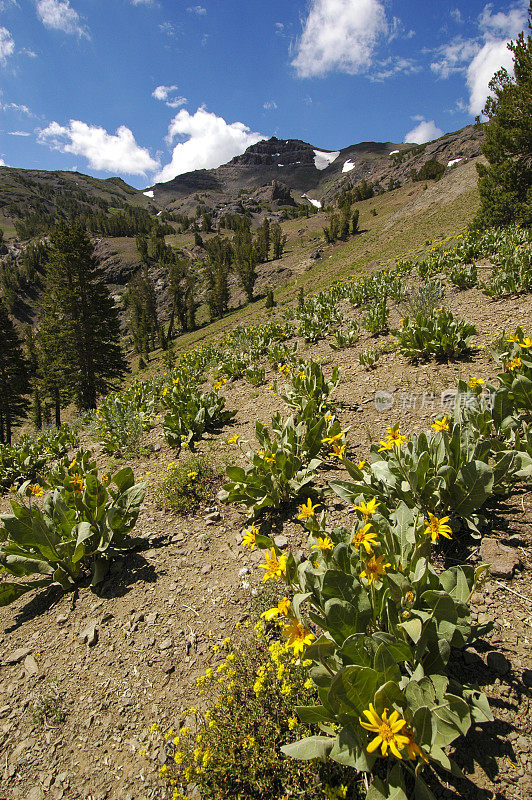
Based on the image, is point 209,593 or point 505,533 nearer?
point 505,533

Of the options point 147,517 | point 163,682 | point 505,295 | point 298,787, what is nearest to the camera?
point 298,787

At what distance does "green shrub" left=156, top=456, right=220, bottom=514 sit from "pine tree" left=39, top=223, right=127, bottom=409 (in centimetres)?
2169

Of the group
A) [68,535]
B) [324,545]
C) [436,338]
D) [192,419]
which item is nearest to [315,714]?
[324,545]

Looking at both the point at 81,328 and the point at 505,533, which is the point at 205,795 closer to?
the point at 505,533

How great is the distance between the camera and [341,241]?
60.9 meters

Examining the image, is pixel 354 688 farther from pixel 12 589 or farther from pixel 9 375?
pixel 9 375

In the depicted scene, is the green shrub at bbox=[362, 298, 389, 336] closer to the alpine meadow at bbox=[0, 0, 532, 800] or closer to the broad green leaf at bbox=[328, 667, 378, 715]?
the alpine meadow at bbox=[0, 0, 532, 800]

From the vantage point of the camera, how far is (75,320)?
2367cm

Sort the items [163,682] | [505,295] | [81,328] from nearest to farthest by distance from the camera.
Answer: [163,682] → [505,295] → [81,328]

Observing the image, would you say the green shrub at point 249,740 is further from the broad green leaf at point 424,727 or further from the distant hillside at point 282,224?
the distant hillside at point 282,224

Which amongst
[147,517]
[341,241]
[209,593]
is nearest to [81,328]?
[147,517]

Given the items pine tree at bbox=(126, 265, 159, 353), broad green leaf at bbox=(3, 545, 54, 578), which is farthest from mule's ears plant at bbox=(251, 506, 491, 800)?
pine tree at bbox=(126, 265, 159, 353)

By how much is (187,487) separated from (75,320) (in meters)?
23.7

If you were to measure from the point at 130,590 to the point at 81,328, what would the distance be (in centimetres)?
2439
